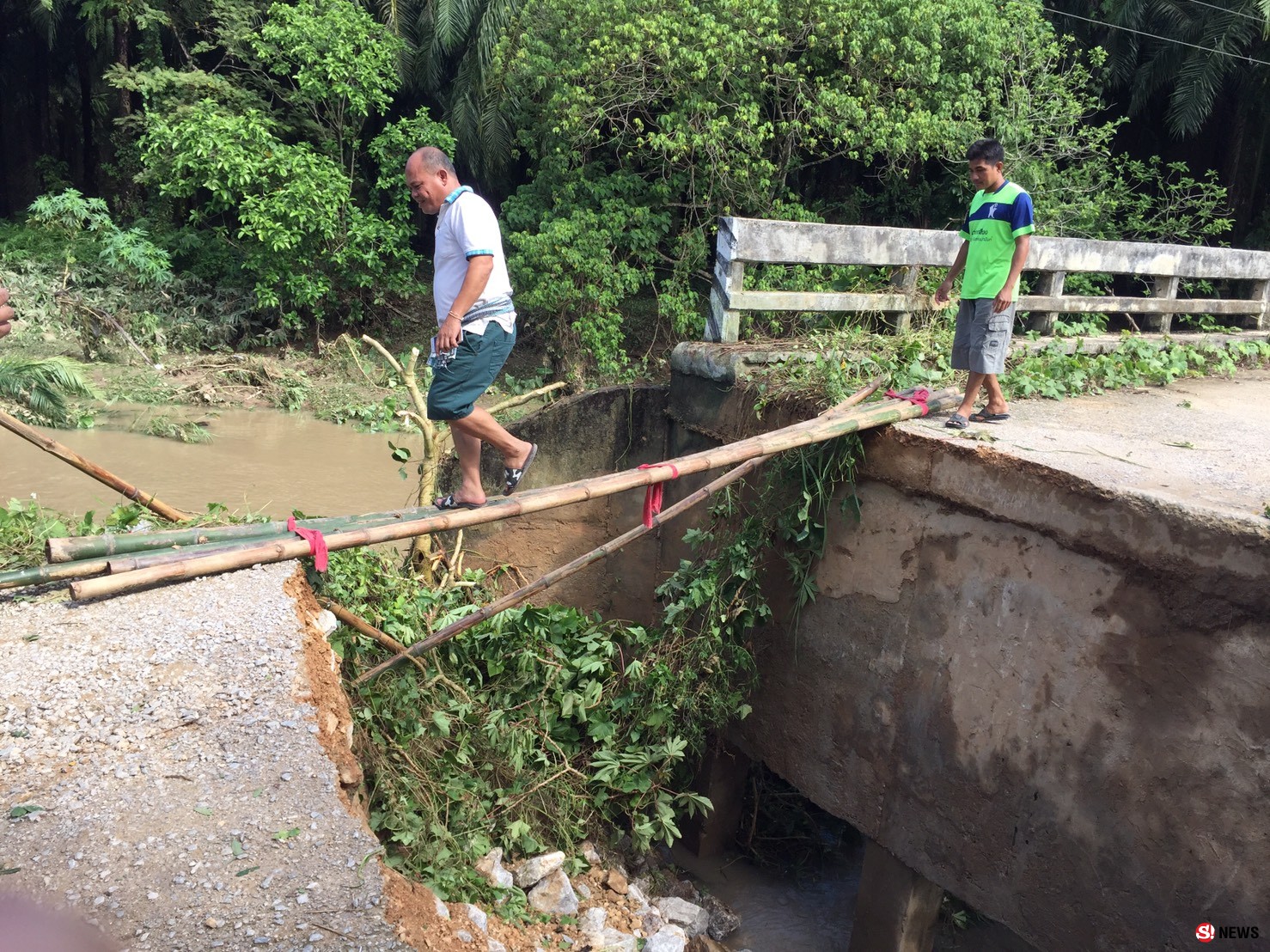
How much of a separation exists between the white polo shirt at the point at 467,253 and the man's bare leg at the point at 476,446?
40cm

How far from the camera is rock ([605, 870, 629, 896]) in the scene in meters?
5.17

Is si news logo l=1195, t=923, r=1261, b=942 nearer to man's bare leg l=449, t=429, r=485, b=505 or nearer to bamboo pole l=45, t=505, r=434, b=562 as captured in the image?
man's bare leg l=449, t=429, r=485, b=505

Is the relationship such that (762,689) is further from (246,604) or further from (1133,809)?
(246,604)

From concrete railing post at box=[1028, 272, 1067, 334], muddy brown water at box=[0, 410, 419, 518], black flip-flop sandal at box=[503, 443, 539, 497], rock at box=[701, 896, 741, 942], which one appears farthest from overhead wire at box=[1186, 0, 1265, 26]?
rock at box=[701, 896, 741, 942]

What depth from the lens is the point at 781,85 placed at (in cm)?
1162

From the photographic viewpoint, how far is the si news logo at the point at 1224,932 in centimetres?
358

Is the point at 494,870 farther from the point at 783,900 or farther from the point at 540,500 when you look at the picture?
the point at 783,900

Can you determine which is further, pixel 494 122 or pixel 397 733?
pixel 494 122

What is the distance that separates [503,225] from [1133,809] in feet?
41.2

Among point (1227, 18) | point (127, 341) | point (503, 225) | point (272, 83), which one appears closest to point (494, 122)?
point (503, 225)

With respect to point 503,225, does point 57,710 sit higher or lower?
lower

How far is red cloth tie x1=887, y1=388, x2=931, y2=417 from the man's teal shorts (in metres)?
2.11

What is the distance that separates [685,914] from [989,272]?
3602 mm

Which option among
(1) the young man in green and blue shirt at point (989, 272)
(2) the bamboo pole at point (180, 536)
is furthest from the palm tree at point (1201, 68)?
(2) the bamboo pole at point (180, 536)
